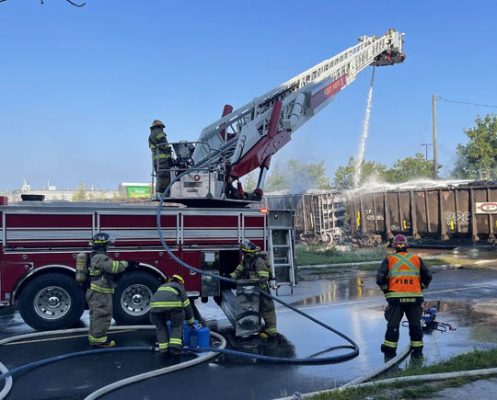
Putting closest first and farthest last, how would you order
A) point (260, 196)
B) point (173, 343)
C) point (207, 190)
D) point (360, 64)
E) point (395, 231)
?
point (173, 343)
point (207, 190)
point (260, 196)
point (360, 64)
point (395, 231)

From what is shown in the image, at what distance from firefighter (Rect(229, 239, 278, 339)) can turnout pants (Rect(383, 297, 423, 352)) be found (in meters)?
1.68

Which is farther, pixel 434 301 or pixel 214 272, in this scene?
pixel 434 301

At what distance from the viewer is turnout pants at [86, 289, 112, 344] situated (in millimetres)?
6816

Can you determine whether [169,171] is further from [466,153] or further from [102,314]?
[466,153]

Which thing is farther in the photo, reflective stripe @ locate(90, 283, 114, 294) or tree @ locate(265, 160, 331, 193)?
tree @ locate(265, 160, 331, 193)

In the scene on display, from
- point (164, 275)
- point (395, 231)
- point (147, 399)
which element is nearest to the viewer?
point (147, 399)

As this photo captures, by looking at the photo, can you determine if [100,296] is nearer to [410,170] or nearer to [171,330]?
[171,330]

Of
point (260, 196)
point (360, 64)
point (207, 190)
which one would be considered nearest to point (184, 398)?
point (207, 190)

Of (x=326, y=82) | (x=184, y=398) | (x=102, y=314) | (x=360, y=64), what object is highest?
(x=360, y=64)

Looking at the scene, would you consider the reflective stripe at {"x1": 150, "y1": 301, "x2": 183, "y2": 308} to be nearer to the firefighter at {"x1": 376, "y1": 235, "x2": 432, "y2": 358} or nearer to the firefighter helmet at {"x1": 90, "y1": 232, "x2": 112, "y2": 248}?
the firefighter helmet at {"x1": 90, "y1": 232, "x2": 112, "y2": 248}

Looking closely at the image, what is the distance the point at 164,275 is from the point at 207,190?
170 cm

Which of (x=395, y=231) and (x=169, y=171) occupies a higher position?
(x=169, y=171)

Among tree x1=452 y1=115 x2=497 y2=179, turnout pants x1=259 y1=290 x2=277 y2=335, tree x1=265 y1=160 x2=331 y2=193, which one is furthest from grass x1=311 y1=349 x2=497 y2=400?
tree x1=452 y1=115 x2=497 y2=179

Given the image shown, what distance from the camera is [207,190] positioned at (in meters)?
9.07
